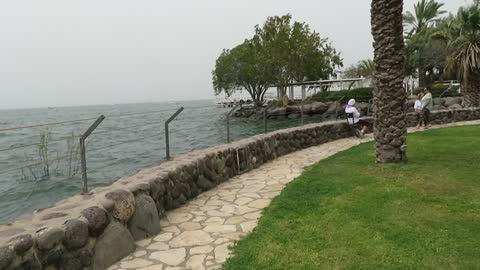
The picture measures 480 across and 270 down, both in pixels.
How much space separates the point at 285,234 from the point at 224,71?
4994 cm

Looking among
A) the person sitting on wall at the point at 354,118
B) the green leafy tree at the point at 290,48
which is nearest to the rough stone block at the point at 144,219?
the person sitting on wall at the point at 354,118

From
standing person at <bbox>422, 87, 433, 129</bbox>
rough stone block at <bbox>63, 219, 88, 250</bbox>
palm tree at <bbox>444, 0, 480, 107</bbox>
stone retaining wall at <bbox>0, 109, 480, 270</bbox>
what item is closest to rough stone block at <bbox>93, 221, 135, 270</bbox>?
stone retaining wall at <bbox>0, 109, 480, 270</bbox>

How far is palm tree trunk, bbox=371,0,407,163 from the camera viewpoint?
24.0 ft

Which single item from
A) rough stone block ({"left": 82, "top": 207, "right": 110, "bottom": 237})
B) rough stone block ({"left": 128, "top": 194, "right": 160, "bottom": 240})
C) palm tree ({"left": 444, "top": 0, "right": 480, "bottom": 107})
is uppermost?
palm tree ({"left": 444, "top": 0, "right": 480, "bottom": 107})

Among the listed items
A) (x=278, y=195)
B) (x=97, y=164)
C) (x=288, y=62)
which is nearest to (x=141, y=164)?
(x=97, y=164)

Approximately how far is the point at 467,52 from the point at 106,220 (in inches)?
777

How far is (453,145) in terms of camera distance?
961 cm

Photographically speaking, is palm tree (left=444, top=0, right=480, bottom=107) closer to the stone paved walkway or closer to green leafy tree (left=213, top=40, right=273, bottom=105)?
the stone paved walkway

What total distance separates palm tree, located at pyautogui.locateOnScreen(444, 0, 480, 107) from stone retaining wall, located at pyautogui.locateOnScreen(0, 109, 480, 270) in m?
16.4

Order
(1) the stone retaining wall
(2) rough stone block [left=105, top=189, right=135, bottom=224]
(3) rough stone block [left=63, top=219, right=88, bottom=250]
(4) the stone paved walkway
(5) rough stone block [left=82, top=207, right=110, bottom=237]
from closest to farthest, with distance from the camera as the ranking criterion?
(1) the stone retaining wall → (3) rough stone block [left=63, top=219, right=88, bottom=250] → (5) rough stone block [left=82, top=207, right=110, bottom=237] → (4) the stone paved walkway → (2) rough stone block [left=105, top=189, right=135, bottom=224]

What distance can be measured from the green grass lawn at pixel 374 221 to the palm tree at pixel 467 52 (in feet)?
44.0

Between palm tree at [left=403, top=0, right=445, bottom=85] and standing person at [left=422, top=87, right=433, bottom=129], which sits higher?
palm tree at [left=403, top=0, right=445, bottom=85]

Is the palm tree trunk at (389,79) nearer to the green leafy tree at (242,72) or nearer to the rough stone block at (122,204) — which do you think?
the rough stone block at (122,204)

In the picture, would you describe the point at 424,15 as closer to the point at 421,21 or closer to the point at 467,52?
the point at 421,21
